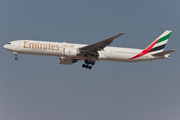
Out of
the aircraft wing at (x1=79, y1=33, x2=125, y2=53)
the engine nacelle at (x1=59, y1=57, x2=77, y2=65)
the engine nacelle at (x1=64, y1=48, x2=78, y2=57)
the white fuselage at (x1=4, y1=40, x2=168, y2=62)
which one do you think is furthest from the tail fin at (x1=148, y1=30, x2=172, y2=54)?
the engine nacelle at (x1=59, y1=57, x2=77, y2=65)

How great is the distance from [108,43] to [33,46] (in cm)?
1001

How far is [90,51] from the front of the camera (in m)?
39.2

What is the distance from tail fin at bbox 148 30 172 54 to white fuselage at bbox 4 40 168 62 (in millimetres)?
1956

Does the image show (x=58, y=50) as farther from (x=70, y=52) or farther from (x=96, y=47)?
(x=96, y=47)

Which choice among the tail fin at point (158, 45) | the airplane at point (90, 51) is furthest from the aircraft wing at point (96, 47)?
the tail fin at point (158, 45)

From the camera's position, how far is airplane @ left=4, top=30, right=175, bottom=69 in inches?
1499

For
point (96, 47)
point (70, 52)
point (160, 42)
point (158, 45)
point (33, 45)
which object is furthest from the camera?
point (160, 42)

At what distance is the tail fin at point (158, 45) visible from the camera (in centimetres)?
4171

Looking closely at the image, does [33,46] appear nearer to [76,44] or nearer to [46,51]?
[46,51]

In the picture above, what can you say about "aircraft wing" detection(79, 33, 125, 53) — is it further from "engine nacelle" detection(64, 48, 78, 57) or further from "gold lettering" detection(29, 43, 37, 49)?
"gold lettering" detection(29, 43, 37, 49)

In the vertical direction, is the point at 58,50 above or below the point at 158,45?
below

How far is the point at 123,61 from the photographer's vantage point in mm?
40688

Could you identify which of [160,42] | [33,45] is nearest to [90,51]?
[33,45]

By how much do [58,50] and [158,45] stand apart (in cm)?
1525
